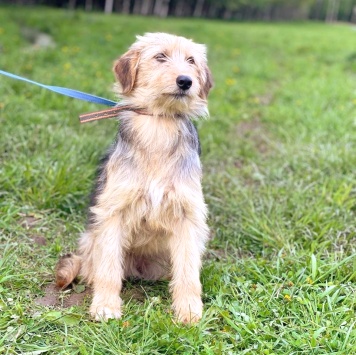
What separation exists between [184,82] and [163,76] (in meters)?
0.16

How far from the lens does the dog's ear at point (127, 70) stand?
3.22 meters

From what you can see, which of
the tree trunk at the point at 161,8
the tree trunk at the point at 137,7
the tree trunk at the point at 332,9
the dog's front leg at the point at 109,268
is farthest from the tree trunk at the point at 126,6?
the tree trunk at the point at 332,9

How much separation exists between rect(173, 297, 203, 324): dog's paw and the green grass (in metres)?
0.07

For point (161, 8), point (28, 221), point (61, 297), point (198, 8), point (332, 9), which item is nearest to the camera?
point (61, 297)

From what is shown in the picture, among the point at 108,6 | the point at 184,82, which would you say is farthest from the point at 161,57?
the point at 108,6

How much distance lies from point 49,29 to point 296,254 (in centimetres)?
1204

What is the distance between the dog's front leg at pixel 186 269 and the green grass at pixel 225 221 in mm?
122

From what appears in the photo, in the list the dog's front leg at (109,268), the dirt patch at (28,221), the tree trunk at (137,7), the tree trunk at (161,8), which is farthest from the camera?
the tree trunk at (161,8)

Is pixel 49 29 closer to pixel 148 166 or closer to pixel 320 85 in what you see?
pixel 320 85

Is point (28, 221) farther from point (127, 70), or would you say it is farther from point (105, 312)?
point (127, 70)

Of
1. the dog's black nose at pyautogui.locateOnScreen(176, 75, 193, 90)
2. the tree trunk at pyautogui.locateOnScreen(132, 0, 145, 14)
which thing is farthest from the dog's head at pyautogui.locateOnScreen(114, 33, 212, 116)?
the tree trunk at pyautogui.locateOnScreen(132, 0, 145, 14)

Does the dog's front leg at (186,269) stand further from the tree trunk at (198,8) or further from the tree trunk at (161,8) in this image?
the tree trunk at (198,8)

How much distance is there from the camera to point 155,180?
3025mm

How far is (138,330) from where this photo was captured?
2.89m
